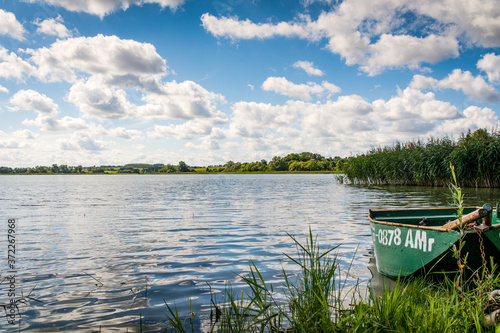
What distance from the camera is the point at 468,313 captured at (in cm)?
372

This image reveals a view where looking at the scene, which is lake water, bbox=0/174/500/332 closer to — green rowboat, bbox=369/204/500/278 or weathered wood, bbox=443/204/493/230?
green rowboat, bbox=369/204/500/278

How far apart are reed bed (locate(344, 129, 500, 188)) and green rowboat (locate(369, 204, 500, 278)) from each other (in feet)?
55.5

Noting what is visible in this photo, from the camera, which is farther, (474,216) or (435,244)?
Answer: (435,244)

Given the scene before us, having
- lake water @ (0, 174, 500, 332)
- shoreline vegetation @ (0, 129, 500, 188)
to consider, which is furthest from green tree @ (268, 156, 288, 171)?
lake water @ (0, 174, 500, 332)

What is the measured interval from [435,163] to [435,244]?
83.2 feet

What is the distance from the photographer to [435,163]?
90.3 ft

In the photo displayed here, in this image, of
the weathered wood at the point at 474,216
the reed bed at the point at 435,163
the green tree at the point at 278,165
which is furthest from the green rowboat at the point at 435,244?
the green tree at the point at 278,165

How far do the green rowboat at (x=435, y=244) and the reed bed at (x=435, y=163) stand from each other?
1691cm

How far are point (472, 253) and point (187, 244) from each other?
6574 millimetres

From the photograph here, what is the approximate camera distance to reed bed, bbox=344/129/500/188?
24.5m

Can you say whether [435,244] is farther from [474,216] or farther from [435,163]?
[435,163]

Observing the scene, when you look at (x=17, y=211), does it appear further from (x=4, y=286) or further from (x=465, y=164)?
(x=465, y=164)

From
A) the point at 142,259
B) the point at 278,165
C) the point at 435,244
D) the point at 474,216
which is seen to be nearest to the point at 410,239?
the point at 435,244

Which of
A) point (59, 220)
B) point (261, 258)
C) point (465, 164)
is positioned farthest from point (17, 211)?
point (465, 164)
